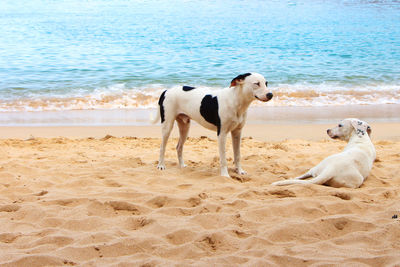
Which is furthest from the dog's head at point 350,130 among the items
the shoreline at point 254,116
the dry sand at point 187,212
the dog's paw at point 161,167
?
the shoreline at point 254,116

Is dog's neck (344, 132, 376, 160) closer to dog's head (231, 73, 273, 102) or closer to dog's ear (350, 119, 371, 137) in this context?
dog's ear (350, 119, 371, 137)

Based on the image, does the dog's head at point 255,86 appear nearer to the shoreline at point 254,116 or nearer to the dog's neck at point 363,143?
the dog's neck at point 363,143

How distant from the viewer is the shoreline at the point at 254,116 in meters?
9.77

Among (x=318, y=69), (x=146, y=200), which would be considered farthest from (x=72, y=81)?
(x=146, y=200)

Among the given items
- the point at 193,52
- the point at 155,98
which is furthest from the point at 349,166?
the point at 193,52

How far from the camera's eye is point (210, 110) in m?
5.82

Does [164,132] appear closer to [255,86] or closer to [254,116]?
[255,86]

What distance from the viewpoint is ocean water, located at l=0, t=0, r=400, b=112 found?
1238cm

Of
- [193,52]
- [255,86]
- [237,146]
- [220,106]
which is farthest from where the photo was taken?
[193,52]

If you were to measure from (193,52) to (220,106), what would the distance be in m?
12.1

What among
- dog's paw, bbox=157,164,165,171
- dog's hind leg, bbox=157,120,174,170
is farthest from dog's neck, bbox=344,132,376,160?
dog's paw, bbox=157,164,165,171

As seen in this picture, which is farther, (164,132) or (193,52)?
(193,52)

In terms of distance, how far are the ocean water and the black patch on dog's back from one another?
5780 millimetres

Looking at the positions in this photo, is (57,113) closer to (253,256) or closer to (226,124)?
(226,124)
